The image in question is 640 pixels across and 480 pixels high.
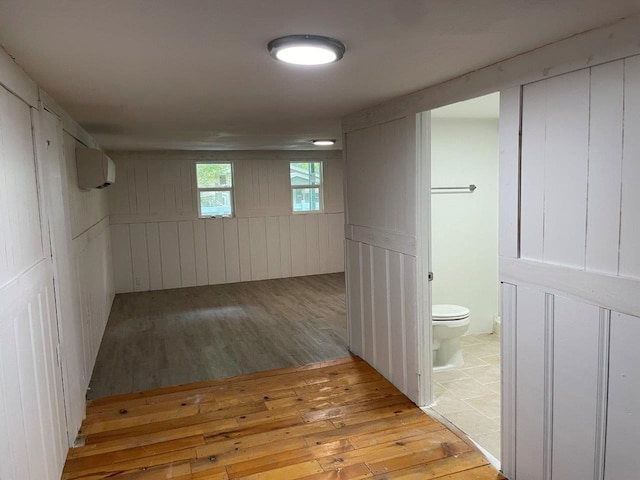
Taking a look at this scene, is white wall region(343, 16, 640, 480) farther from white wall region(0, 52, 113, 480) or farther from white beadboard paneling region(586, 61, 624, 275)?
white wall region(0, 52, 113, 480)

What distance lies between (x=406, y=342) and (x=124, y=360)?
8.30 feet

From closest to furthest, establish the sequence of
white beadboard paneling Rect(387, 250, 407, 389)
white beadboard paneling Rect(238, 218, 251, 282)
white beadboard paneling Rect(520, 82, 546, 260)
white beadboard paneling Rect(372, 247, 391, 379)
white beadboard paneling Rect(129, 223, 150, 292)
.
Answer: white beadboard paneling Rect(520, 82, 546, 260), white beadboard paneling Rect(387, 250, 407, 389), white beadboard paneling Rect(372, 247, 391, 379), white beadboard paneling Rect(129, 223, 150, 292), white beadboard paneling Rect(238, 218, 251, 282)

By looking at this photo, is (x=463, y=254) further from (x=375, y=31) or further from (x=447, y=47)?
(x=375, y=31)

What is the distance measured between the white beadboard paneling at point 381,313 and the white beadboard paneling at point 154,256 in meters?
4.44

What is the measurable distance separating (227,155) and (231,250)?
1497mm

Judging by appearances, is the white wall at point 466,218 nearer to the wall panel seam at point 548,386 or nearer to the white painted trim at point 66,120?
the wall panel seam at point 548,386

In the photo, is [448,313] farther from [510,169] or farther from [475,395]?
[510,169]

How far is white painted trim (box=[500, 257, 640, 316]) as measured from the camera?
1.68 metres

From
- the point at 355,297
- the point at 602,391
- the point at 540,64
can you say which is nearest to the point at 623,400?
the point at 602,391

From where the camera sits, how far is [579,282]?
6.14ft

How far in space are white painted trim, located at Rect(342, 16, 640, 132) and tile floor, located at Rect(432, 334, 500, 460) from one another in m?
1.96

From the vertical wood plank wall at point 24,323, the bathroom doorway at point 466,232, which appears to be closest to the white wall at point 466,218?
the bathroom doorway at point 466,232

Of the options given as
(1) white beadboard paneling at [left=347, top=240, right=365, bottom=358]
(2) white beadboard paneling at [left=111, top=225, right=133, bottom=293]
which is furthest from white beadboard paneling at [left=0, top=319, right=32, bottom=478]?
(2) white beadboard paneling at [left=111, top=225, right=133, bottom=293]

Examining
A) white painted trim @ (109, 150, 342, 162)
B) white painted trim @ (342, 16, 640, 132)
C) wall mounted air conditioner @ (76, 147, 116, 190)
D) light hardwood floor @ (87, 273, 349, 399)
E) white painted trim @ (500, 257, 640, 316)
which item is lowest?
light hardwood floor @ (87, 273, 349, 399)
